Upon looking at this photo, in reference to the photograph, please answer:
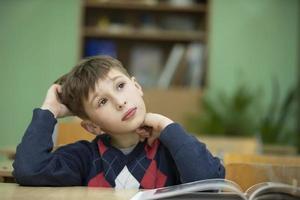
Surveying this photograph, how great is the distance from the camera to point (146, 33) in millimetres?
4371

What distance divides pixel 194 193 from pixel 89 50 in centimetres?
361

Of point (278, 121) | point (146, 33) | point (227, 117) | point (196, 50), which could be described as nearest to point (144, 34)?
point (146, 33)

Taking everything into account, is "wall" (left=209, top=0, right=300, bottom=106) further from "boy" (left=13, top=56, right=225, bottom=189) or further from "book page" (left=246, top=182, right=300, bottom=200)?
"book page" (left=246, top=182, right=300, bottom=200)

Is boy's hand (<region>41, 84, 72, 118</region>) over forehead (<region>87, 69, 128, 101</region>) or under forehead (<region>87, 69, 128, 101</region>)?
under

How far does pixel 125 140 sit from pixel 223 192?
15.5 inches

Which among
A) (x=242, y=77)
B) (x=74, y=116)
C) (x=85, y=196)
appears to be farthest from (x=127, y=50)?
(x=85, y=196)

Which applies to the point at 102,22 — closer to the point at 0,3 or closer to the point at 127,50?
the point at 127,50

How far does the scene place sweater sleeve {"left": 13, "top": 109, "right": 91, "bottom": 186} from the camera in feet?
3.65

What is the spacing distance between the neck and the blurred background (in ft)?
9.63

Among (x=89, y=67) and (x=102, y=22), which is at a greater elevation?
(x=89, y=67)

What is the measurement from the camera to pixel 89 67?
121 cm

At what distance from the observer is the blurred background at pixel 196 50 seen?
4289 millimetres

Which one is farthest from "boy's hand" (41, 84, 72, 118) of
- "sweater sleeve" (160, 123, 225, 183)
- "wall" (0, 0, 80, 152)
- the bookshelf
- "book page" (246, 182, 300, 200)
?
the bookshelf

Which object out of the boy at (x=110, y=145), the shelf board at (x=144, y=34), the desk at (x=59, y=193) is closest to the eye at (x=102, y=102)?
the boy at (x=110, y=145)
